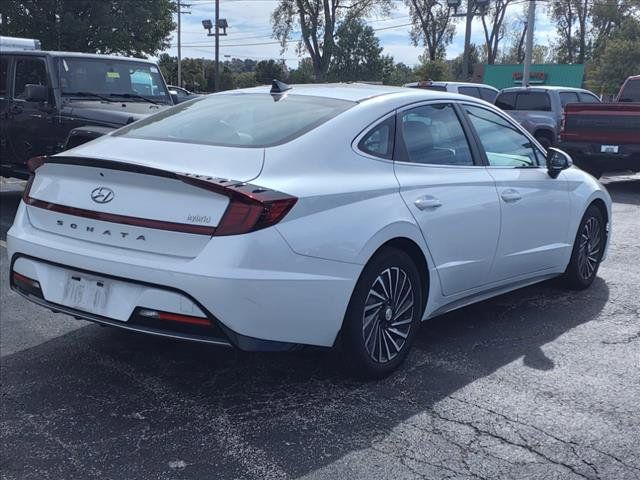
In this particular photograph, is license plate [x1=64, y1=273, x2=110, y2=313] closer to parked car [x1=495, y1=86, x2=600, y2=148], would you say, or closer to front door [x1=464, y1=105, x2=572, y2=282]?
front door [x1=464, y1=105, x2=572, y2=282]

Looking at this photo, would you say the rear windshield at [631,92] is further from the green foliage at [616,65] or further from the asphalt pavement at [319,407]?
the green foliage at [616,65]

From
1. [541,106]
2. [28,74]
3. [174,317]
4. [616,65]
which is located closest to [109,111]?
[28,74]

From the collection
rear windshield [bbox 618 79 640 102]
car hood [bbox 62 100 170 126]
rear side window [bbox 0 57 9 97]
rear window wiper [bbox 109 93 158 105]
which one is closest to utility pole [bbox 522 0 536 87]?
rear windshield [bbox 618 79 640 102]

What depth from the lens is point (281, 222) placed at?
137 inches

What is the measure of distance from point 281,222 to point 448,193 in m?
1.42

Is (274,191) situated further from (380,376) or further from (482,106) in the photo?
(482,106)

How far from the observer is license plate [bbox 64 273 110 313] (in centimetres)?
367

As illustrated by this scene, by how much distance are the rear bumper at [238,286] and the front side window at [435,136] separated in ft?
3.56

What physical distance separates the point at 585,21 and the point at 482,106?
2432 inches

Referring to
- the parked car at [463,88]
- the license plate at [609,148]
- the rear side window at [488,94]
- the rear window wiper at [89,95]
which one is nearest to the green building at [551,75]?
the rear side window at [488,94]

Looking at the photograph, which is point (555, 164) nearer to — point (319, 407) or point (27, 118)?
point (319, 407)

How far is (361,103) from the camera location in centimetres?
435

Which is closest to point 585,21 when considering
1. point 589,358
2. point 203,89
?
point 203,89

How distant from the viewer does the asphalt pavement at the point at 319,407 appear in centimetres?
323
